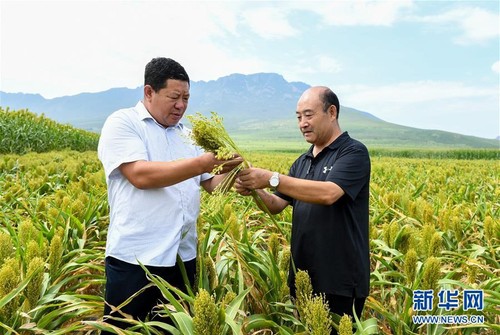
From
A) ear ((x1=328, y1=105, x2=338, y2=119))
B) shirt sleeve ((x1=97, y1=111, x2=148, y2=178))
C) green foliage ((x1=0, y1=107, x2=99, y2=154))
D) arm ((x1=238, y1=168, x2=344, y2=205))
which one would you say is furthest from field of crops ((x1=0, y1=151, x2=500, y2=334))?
green foliage ((x1=0, y1=107, x2=99, y2=154))

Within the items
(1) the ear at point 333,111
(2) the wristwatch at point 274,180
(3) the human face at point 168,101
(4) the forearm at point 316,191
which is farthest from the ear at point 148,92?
(1) the ear at point 333,111

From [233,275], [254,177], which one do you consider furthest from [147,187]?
[233,275]

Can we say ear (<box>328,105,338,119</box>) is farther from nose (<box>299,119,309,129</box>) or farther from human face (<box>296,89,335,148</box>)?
nose (<box>299,119,309,129</box>)

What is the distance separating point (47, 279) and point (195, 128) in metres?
1.29

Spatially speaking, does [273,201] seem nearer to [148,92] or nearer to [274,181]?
[274,181]

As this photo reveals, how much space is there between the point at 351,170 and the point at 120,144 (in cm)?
136

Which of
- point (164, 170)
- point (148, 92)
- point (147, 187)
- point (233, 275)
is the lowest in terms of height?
point (233, 275)

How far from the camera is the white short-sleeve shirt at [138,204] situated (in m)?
2.37

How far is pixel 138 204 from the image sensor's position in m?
2.40

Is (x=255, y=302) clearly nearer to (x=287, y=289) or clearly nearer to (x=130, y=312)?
(x=287, y=289)

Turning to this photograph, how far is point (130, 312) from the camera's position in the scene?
8.11ft

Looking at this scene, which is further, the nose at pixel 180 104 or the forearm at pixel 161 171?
the nose at pixel 180 104

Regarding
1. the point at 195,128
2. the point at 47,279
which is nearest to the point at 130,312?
the point at 47,279

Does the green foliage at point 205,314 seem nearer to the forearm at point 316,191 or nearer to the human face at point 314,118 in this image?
the forearm at point 316,191
